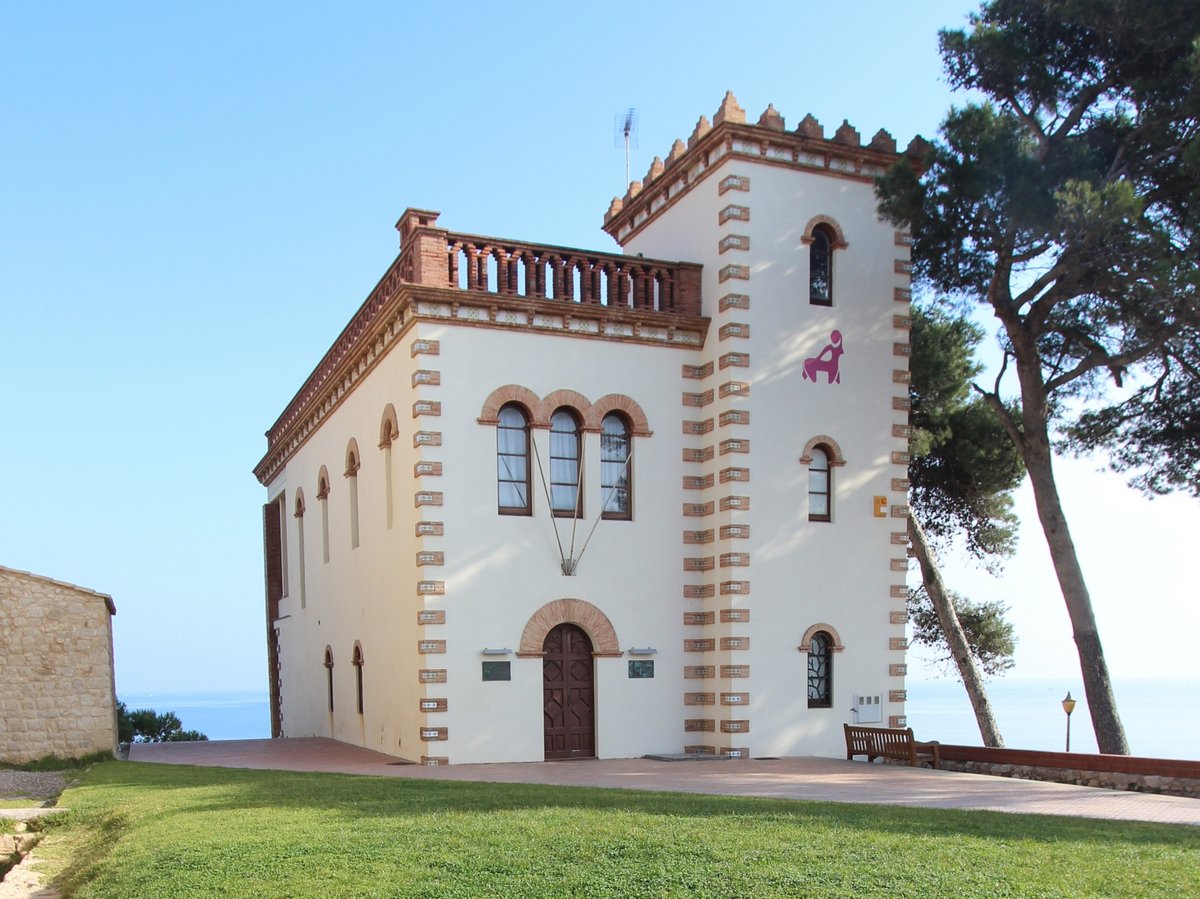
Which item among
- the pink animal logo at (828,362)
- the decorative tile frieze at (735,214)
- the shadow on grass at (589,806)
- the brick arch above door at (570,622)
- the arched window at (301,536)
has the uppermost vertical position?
the decorative tile frieze at (735,214)

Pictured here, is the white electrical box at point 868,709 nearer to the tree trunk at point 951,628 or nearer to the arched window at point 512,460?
the tree trunk at point 951,628

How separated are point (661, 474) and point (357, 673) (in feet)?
23.8

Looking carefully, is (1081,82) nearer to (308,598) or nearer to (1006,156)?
(1006,156)

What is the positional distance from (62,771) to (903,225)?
52.4 feet

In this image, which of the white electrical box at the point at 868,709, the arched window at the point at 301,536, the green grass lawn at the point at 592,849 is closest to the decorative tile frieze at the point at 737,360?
the white electrical box at the point at 868,709

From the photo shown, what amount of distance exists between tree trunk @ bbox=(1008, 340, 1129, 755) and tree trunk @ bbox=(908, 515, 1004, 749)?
463 centimetres

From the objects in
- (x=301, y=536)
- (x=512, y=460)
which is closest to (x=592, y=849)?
(x=512, y=460)

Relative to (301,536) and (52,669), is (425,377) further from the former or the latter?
(301,536)

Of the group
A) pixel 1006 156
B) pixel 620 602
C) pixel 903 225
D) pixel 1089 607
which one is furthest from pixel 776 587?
pixel 1006 156

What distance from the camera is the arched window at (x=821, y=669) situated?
17.4 m

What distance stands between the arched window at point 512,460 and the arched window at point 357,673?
207 inches

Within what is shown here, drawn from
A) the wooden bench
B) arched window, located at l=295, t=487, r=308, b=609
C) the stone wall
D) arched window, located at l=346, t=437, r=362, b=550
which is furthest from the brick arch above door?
arched window, located at l=295, t=487, r=308, b=609

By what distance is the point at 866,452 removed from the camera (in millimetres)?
18156

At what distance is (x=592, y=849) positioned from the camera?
8.49 metres
